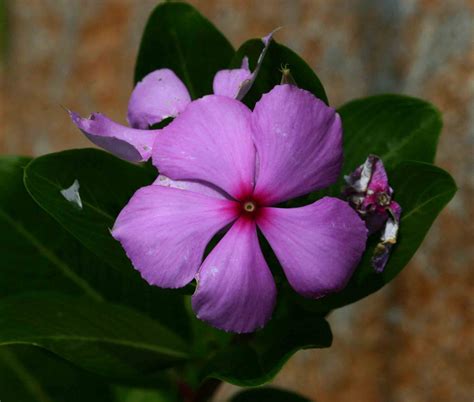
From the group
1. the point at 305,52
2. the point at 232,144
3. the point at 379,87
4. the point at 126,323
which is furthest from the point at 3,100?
the point at 232,144

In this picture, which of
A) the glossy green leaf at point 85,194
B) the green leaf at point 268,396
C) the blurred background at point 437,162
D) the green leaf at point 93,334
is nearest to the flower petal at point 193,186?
the glossy green leaf at point 85,194

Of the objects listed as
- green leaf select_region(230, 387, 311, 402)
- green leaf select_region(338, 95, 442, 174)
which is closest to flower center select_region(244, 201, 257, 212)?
green leaf select_region(338, 95, 442, 174)

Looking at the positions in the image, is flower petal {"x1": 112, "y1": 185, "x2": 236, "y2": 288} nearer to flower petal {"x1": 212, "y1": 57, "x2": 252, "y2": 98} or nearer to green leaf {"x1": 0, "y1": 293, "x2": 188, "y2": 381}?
flower petal {"x1": 212, "y1": 57, "x2": 252, "y2": 98}

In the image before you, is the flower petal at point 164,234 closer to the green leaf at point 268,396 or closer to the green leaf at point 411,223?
the green leaf at point 411,223

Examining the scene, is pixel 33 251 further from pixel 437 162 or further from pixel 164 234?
pixel 437 162

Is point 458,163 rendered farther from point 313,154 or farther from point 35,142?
point 35,142
